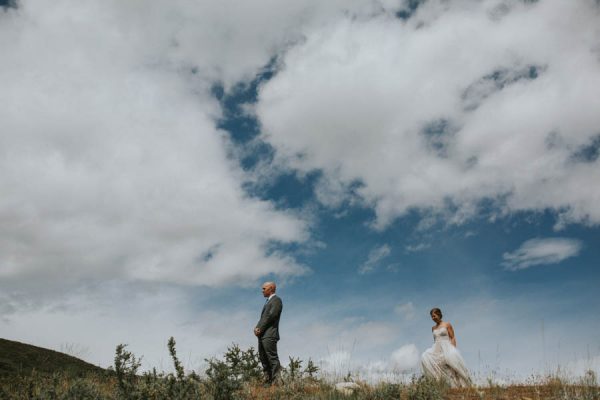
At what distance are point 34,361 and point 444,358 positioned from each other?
1363cm

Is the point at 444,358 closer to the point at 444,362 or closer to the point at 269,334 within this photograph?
the point at 444,362

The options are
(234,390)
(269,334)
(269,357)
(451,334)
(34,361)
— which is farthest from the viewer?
(34,361)

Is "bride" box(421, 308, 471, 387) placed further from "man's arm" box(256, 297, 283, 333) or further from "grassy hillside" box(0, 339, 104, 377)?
"grassy hillside" box(0, 339, 104, 377)

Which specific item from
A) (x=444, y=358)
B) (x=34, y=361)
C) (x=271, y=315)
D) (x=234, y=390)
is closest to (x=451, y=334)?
(x=444, y=358)

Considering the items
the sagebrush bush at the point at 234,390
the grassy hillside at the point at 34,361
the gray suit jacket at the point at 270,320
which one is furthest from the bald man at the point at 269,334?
the grassy hillside at the point at 34,361

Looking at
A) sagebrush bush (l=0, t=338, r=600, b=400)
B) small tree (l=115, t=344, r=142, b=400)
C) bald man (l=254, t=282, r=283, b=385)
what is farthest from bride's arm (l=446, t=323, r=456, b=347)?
small tree (l=115, t=344, r=142, b=400)

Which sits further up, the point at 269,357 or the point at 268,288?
the point at 268,288

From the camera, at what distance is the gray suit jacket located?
10.7m

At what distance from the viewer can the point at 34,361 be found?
51.9ft

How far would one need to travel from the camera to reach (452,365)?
420 inches

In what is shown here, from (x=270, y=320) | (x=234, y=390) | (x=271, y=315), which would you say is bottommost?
(x=234, y=390)

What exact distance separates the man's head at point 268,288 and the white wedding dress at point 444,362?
4.06 m

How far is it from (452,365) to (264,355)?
4375 mm

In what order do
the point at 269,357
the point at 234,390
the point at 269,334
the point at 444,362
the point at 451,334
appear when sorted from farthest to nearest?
the point at 451,334, the point at 444,362, the point at 269,334, the point at 269,357, the point at 234,390
